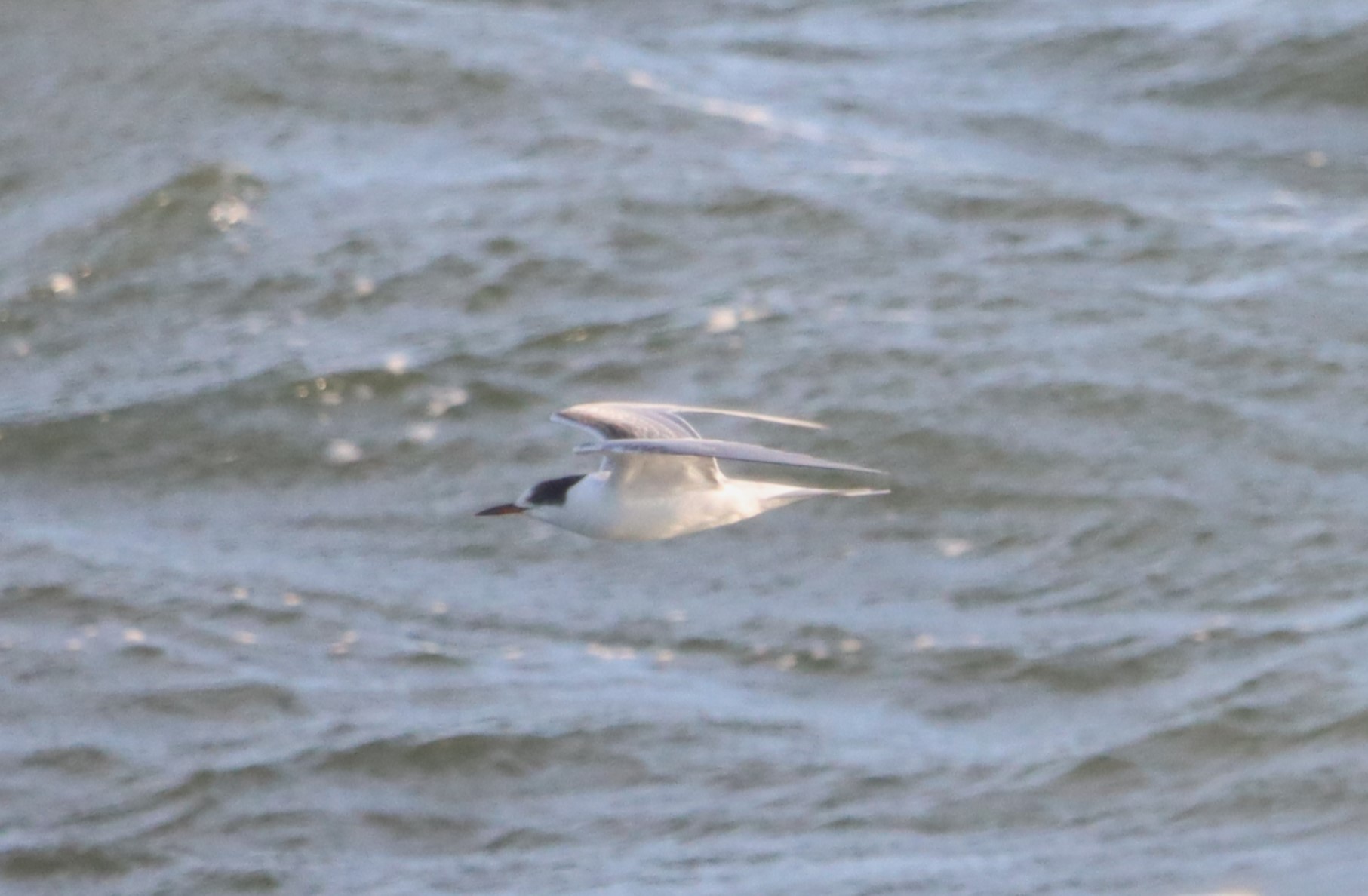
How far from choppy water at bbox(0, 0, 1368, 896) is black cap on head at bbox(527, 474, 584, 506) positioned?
225 centimetres

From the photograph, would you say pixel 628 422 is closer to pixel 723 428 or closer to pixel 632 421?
pixel 632 421

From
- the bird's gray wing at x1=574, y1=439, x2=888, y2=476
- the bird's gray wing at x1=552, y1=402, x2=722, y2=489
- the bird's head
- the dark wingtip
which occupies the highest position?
the bird's gray wing at x1=574, y1=439, x2=888, y2=476

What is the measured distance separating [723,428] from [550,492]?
5075 millimetres

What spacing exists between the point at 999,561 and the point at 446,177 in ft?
18.5

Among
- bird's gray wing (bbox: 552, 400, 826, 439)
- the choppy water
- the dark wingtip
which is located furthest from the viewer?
the choppy water

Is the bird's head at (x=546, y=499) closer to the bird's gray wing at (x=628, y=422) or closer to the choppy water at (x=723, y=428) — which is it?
the bird's gray wing at (x=628, y=422)

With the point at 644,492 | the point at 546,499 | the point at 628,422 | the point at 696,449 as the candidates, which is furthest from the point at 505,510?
the point at 696,449

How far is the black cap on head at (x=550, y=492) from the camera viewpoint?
8.33 m

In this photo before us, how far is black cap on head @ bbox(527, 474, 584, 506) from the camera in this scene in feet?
27.3

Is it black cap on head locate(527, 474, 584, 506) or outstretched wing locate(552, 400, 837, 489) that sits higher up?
outstretched wing locate(552, 400, 837, 489)

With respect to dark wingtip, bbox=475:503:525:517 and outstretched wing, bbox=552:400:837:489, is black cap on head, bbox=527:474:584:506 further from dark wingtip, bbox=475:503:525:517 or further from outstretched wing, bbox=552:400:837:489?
outstretched wing, bbox=552:400:837:489

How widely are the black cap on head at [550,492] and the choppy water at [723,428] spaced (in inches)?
88.7

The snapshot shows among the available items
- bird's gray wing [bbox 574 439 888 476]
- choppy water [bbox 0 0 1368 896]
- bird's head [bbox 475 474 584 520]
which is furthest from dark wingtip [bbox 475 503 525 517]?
choppy water [bbox 0 0 1368 896]

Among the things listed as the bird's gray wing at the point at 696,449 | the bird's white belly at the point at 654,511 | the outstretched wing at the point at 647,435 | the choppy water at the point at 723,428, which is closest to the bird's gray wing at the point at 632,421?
the outstretched wing at the point at 647,435
